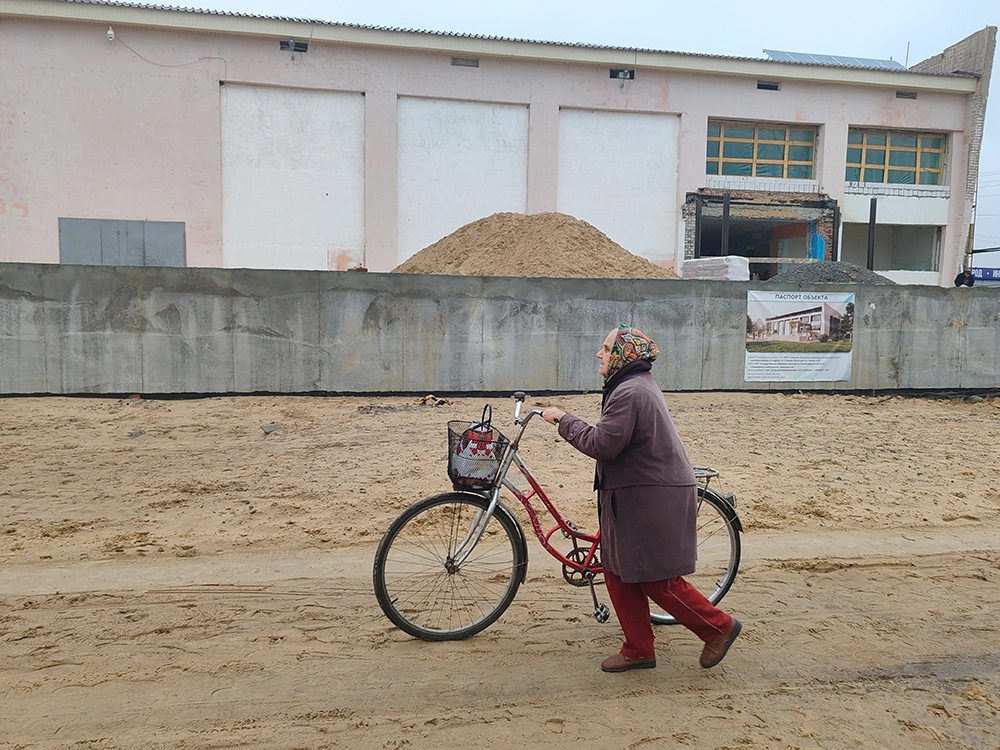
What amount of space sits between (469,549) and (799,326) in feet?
36.1

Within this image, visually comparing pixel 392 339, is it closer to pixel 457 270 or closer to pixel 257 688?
pixel 457 270

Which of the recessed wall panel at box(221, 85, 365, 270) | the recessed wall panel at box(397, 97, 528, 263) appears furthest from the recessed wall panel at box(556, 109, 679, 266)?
the recessed wall panel at box(221, 85, 365, 270)

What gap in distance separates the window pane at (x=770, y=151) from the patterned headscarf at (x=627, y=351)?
2704cm

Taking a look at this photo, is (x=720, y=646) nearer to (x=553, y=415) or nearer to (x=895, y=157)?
(x=553, y=415)

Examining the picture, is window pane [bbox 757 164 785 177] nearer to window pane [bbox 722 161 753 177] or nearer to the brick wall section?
window pane [bbox 722 161 753 177]

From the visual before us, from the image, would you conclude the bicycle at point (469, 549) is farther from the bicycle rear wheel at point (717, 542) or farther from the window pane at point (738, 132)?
the window pane at point (738, 132)

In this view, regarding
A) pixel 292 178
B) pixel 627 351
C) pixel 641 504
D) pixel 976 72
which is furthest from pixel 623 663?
pixel 976 72

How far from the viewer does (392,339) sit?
11.7m

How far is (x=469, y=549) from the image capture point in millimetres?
3945

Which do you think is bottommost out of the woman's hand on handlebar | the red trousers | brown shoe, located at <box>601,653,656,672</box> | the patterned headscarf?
brown shoe, located at <box>601,653,656,672</box>

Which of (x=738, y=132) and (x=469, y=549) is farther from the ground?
(x=738, y=132)

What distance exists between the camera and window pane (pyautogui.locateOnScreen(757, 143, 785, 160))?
27.5 m

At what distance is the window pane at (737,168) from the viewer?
89.3 feet

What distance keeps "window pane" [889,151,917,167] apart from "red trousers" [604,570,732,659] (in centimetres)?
3081
